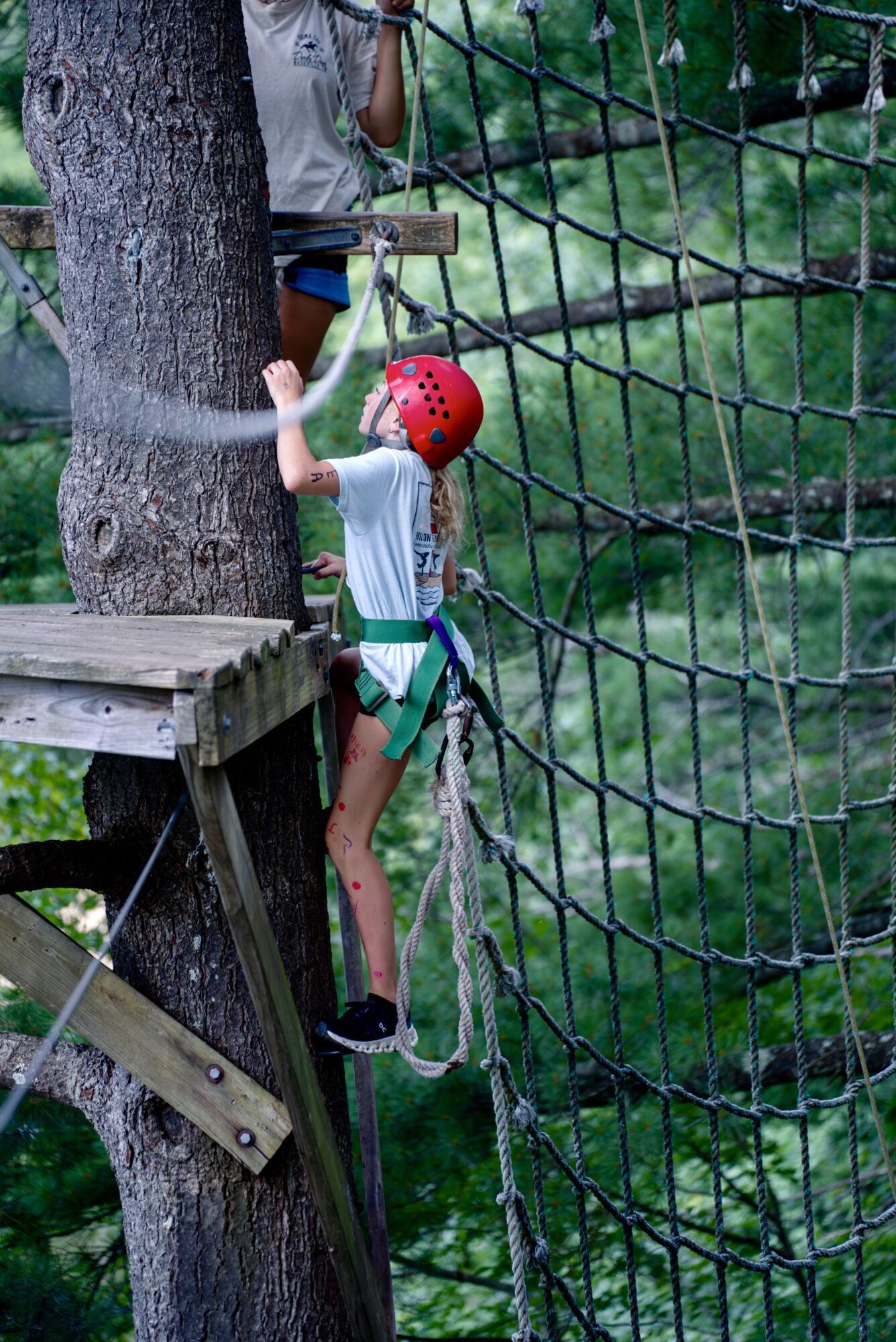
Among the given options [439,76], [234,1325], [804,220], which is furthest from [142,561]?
[439,76]

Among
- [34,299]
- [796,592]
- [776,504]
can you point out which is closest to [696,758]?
[796,592]

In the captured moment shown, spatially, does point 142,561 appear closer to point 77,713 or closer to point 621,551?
point 77,713

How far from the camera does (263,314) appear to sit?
1.35 meters

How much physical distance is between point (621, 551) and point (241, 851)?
2604mm

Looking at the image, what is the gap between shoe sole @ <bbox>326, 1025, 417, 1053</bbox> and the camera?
1.36 meters

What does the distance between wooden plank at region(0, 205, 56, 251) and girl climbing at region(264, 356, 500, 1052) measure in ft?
1.25

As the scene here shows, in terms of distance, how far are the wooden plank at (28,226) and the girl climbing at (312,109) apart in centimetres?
28

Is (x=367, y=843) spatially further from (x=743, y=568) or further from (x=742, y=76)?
(x=742, y=76)

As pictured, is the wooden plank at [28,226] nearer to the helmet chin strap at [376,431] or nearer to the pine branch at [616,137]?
the helmet chin strap at [376,431]

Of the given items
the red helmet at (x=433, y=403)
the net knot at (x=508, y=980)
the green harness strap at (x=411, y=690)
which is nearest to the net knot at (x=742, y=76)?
the red helmet at (x=433, y=403)

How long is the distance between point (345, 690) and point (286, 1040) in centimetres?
42

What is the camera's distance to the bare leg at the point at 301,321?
159 centimetres

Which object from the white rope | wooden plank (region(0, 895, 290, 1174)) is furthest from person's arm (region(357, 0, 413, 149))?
wooden plank (region(0, 895, 290, 1174))

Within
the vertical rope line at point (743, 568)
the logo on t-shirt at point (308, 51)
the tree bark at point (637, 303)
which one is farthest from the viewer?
the tree bark at point (637, 303)
